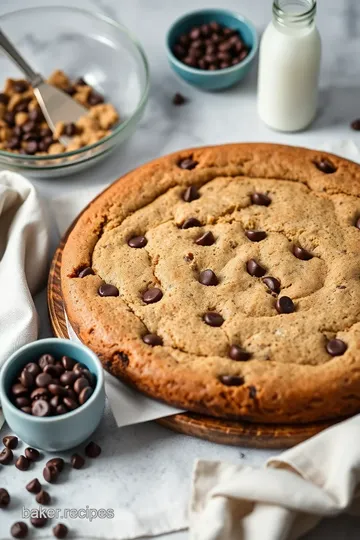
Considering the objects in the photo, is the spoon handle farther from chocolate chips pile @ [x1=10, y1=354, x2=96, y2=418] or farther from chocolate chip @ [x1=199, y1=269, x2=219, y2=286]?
chocolate chips pile @ [x1=10, y1=354, x2=96, y2=418]

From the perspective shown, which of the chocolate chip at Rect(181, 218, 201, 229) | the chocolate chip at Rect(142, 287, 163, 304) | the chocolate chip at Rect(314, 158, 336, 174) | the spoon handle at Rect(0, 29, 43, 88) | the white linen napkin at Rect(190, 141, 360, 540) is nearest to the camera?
the white linen napkin at Rect(190, 141, 360, 540)

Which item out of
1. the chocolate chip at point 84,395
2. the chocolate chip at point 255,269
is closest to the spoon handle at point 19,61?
the chocolate chip at point 255,269

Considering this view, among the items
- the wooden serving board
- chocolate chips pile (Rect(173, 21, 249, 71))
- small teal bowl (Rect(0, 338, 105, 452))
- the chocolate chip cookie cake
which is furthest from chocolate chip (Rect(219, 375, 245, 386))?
chocolate chips pile (Rect(173, 21, 249, 71))

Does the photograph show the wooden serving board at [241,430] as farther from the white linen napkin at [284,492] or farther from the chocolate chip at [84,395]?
the chocolate chip at [84,395]

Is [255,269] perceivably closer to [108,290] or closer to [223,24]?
[108,290]

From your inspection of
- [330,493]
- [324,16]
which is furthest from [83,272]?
[324,16]

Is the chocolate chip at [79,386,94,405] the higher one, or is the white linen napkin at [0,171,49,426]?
the chocolate chip at [79,386,94,405]
